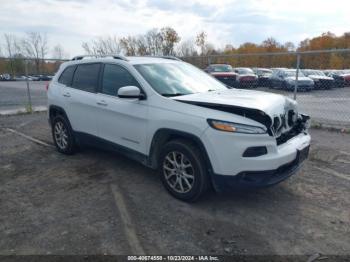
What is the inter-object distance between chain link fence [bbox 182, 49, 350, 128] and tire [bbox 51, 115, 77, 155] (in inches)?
217

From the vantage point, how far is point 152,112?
3.90 m

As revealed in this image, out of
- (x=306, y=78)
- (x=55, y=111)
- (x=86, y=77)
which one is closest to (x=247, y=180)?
(x=86, y=77)

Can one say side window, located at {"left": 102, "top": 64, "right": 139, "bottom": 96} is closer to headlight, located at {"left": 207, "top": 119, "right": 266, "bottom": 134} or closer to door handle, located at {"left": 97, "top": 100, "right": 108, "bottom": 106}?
door handle, located at {"left": 97, "top": 100, "right": 108, "bottom": 106}

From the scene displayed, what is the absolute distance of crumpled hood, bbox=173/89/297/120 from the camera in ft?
11.2

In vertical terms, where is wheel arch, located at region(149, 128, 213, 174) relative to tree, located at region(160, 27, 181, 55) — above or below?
below

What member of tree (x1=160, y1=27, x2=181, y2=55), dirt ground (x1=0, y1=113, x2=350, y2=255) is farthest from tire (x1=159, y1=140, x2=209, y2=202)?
tree (x1=160, y1=27, x2=181, y2=55)

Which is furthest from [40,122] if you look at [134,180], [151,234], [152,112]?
[151,234]

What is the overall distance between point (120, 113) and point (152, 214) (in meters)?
1.53

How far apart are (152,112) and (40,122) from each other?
6675mm

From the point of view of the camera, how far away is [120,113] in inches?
170

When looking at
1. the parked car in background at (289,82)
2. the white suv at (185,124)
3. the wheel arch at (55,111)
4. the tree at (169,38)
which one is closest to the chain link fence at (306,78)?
the parked car in background at (289,82)

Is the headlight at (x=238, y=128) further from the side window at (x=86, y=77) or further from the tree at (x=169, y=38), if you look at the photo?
the tree at (x=169, y=38)

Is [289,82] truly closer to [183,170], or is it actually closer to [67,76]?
[67,76]

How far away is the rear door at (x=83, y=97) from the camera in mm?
4887
